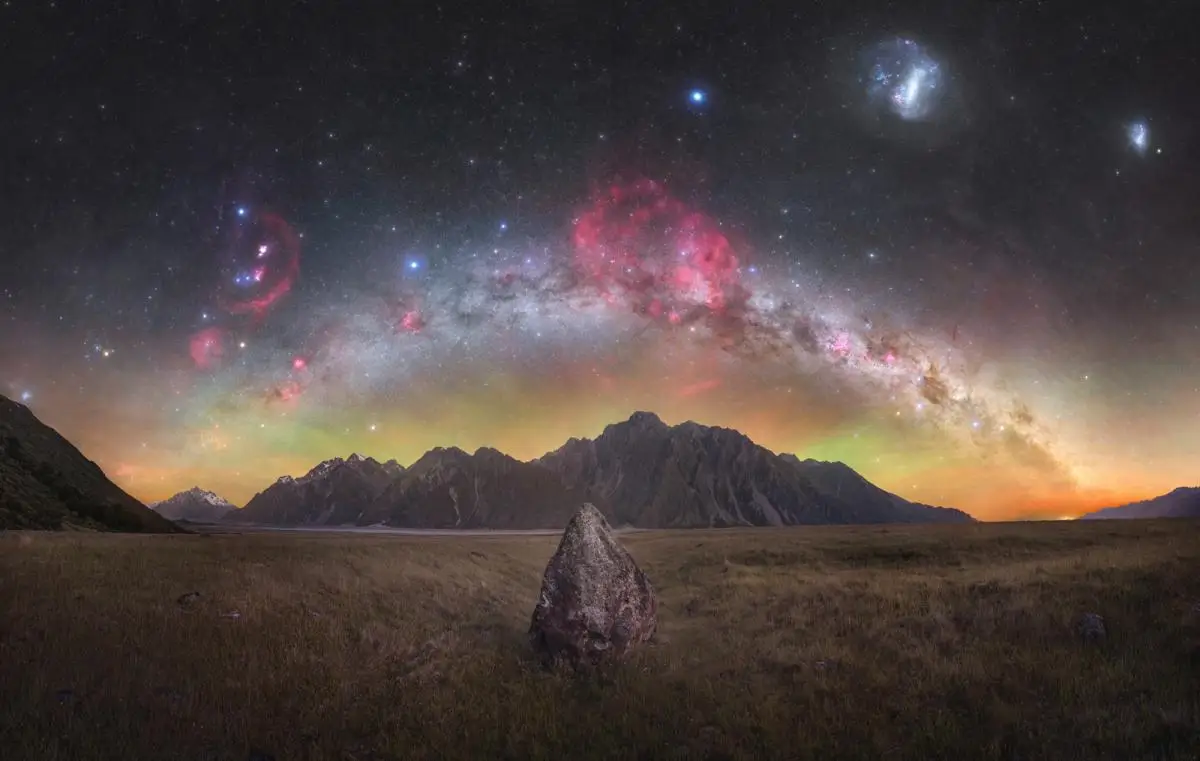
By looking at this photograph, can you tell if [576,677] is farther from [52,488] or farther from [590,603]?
[52,488]

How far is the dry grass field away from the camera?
10.4 metres

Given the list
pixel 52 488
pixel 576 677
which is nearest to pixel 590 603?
pixel 576 677

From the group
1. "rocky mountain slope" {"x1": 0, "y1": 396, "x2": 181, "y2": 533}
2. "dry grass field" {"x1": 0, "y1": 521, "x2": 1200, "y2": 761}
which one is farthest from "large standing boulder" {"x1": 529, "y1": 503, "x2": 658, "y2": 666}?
"rocky mountain slope" {"x1": 0, "y1": 396, "x2": 181, "y2": 533}

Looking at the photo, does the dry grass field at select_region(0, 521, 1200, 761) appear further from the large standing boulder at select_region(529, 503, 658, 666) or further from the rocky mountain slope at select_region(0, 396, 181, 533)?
the rocky mountain slope at select_region(0, 396, 181, 533)

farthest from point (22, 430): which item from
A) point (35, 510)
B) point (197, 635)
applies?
point (197, 635)

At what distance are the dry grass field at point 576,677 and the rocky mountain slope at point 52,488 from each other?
183ft

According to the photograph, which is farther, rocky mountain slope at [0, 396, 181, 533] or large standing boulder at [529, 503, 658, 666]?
rocky mountain slope at [0, 396, 181, 533]

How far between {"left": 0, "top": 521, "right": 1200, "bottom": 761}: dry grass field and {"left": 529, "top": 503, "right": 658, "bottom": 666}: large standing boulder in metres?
A: 0.94

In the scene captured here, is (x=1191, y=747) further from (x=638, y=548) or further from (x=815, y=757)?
(x=638, y=548)

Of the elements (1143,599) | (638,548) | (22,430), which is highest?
(22,430)

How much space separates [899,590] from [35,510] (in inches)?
3309

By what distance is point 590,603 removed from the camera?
Answer: 1683 centimetres

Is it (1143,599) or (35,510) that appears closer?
(1143,599)

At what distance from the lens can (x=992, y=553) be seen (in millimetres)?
31344
